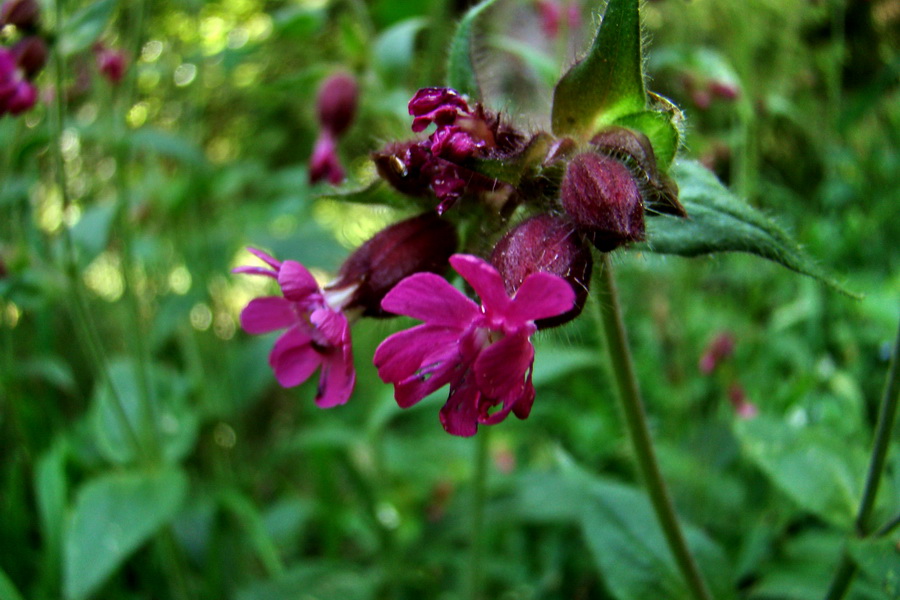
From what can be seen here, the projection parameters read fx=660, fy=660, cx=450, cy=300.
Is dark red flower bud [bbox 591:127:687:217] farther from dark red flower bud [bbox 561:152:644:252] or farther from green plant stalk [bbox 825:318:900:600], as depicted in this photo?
green plant stalk [bbox 825:318:900:600]

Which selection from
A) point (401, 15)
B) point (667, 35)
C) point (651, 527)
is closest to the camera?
point (651, 527)

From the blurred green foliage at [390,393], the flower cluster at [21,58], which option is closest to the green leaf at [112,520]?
the blurred green foliage at [390,393]

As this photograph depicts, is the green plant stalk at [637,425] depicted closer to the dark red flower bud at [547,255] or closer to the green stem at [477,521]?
the dark red flower bud at [547,255]

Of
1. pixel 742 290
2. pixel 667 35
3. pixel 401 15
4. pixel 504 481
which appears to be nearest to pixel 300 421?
pixel 504 481

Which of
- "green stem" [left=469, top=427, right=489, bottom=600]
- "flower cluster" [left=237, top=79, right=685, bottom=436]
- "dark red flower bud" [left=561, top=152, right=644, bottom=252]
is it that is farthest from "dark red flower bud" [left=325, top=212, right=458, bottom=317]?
"green stem" [left=469, top=427, right=489, bottom=600]

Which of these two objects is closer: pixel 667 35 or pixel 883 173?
pixel 883 173

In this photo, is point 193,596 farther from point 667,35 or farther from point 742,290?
point 667,35
